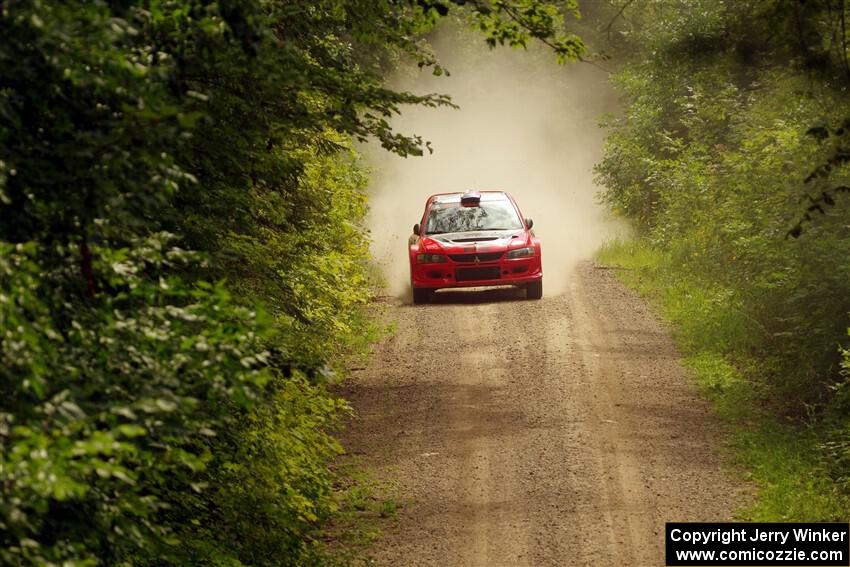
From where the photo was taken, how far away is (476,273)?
2061 centimetres

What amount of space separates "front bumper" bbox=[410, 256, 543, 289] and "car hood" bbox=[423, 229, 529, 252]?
10.7 inches

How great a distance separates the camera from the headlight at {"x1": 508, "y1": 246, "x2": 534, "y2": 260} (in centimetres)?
2062

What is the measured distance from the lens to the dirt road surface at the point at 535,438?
9.95 meters

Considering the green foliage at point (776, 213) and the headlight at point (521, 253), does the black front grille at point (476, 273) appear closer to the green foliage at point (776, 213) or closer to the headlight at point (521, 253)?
the headlight at point (521, 253)

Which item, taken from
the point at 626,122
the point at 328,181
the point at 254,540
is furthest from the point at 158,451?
the point at 626,122

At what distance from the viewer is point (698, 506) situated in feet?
34.4

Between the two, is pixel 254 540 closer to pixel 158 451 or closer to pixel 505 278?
pixel 158 451

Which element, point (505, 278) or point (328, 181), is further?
point (505, 278)

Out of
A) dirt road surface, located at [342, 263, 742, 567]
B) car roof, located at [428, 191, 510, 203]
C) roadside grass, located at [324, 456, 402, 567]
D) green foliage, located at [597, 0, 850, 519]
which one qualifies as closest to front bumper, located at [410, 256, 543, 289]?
dirt road surface, located at [342, 263, 742, 567]

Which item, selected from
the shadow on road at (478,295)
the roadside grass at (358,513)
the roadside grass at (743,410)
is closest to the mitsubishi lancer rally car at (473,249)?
the shadow on road at (478,295)

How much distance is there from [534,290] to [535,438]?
8.74 meters

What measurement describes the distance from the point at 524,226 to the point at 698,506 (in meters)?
11.3

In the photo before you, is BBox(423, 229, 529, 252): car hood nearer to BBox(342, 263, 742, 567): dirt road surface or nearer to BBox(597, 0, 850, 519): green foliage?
BBox(342, 263, 742, 567): dirt road surface

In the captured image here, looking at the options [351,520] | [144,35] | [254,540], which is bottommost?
[351,520]
